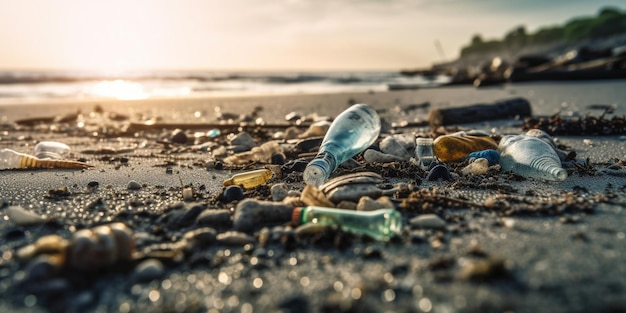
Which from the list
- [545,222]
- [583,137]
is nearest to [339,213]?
[545,222]

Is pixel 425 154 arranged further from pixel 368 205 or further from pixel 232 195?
pixel 232 195

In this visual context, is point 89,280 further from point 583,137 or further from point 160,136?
point 583,137

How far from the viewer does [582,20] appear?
5481 cm

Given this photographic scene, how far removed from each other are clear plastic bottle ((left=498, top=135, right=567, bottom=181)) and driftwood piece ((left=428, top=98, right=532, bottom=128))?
78.2 inches

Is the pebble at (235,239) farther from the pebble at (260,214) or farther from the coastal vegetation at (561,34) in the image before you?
the coastal vegetation at (561,34)

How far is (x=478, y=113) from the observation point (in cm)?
489

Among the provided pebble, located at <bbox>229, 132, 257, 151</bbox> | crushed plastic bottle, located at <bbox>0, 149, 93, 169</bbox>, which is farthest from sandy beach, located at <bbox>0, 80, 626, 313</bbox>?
pebble, located at <bbox>229, 132, 257, 151</bbox>

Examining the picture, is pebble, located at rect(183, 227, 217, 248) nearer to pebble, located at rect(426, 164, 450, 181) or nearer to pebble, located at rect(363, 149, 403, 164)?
pebble, located at rect(426, 164, 450, 181)

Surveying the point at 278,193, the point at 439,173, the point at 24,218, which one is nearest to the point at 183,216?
the point at 278,193

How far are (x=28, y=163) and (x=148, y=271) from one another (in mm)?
2197

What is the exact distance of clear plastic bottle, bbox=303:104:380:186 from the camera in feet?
7.30

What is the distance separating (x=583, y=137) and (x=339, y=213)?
3.00 m

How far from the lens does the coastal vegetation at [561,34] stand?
47625 millimetres

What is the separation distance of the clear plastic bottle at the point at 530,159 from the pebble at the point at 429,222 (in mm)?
930
